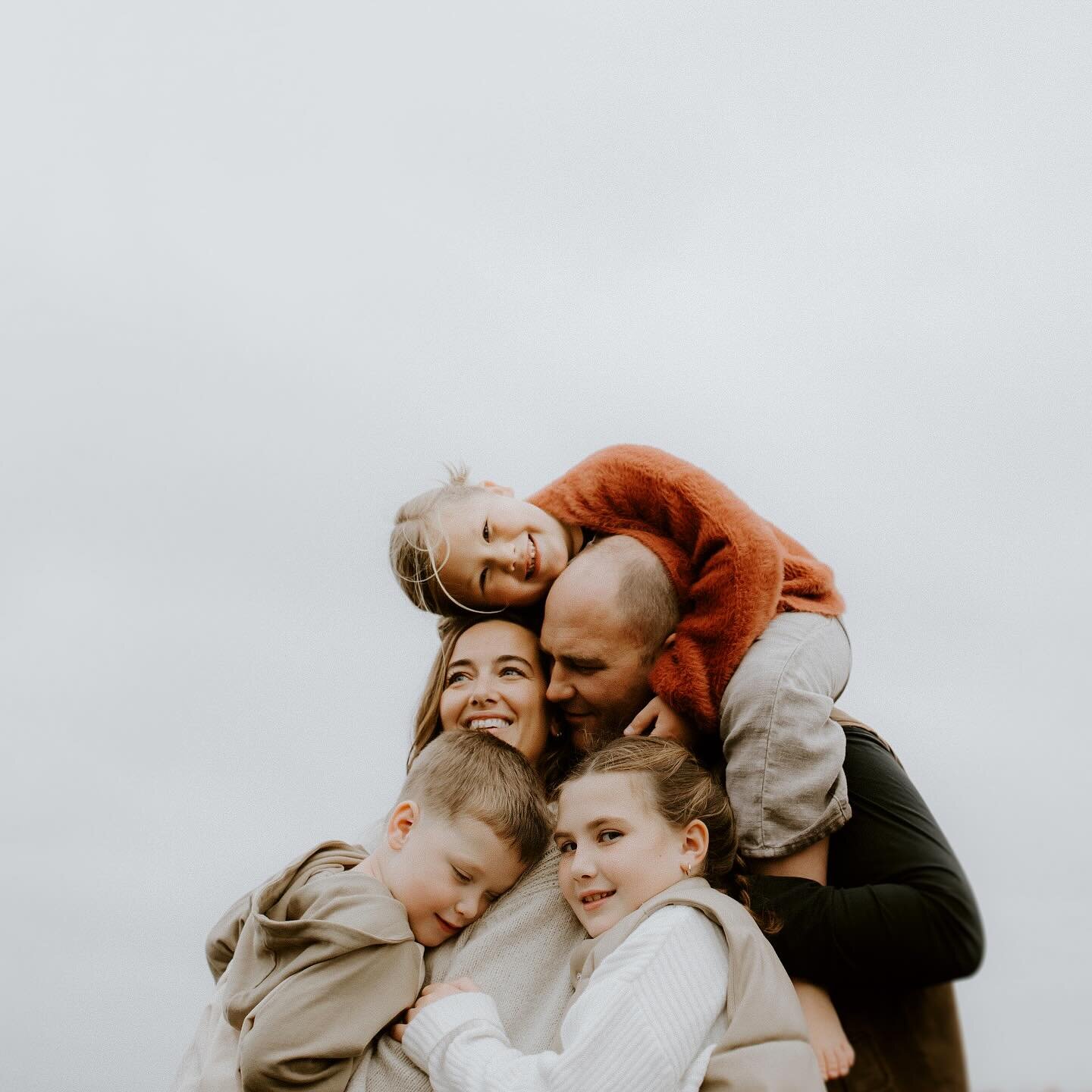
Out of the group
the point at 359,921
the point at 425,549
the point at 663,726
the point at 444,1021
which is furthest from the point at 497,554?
the point at 444,1021

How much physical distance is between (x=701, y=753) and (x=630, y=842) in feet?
1.97

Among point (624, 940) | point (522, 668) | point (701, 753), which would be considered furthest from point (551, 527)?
point (624, 940)

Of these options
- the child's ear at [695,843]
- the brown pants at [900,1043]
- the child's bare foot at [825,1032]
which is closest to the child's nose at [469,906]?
the child's ear at [695,843]

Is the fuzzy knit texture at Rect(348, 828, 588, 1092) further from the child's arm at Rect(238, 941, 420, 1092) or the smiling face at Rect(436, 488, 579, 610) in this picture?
the smiling face at Rect(436, 488, 579, 610)

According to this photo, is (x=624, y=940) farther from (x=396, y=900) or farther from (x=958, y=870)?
(x=958, y=870)

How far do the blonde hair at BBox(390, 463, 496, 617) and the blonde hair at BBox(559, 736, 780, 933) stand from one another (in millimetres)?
937

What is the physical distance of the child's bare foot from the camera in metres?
2.68

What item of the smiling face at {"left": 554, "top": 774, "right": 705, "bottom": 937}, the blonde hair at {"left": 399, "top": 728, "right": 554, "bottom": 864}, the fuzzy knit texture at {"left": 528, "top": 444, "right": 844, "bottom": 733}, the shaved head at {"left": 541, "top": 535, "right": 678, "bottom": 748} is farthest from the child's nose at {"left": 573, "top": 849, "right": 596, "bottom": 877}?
the shaved head at {"left": 541, "top": 535, "right": 678, "bottom": 748}

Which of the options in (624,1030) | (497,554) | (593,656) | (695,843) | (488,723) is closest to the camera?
(624,1030)

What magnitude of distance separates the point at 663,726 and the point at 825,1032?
85 centimetres

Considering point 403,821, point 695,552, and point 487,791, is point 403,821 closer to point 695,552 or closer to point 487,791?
point 487,791

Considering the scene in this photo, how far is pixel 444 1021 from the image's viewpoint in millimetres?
2559

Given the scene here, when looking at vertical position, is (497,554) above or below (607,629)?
above

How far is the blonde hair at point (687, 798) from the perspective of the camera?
2781mm
